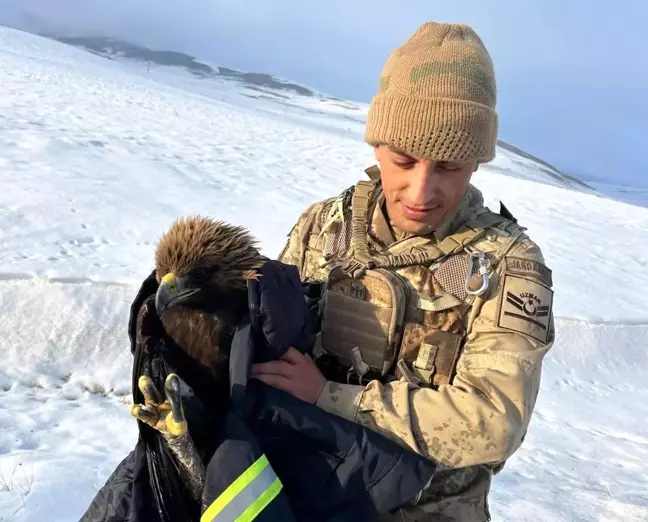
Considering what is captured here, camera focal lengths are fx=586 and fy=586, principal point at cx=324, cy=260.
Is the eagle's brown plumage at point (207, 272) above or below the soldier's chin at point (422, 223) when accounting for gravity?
below

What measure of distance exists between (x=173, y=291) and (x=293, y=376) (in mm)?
461

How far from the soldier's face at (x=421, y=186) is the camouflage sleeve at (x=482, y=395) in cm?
29

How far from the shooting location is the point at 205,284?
6.24 ft

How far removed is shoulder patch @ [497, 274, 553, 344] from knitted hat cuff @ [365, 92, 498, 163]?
41 cm

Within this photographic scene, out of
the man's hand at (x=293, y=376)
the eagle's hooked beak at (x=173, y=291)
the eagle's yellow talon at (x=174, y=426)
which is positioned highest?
the eagle's hooked beak at (x=173, y=291)

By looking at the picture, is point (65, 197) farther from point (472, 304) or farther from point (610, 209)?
point (610, 209)

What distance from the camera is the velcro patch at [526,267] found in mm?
1768

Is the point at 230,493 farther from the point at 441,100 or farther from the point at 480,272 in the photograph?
the point at 441,100

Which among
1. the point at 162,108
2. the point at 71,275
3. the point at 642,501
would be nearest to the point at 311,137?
the point at 162,108

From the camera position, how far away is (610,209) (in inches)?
578

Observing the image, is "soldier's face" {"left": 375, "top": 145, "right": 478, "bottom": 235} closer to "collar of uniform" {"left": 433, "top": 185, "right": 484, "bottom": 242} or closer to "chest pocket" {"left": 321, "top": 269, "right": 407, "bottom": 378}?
"collar of uniform" {"left": 433, "top": 185, "right": 484, "bottom": 242}

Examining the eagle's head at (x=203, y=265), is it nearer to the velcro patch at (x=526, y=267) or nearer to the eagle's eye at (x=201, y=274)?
the eagle's eye at (x=201, y=274)

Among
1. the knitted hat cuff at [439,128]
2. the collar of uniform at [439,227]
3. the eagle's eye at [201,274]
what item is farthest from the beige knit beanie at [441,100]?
the eagle's eye at [201,274]

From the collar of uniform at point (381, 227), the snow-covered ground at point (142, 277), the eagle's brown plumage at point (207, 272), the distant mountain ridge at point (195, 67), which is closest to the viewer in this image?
the eagle's brown plumage at point (207, 272)
